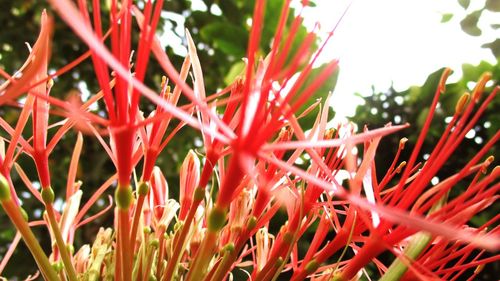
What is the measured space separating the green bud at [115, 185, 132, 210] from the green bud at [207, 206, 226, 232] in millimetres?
46

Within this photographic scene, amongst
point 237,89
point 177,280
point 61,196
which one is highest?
point 237,89

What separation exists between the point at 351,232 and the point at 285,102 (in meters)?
0.12

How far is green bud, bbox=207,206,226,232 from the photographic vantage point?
0.31 meters

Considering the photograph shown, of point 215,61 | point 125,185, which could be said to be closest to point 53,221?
point 125,185

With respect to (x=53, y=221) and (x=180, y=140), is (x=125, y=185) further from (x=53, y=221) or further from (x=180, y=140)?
(x=180, y=140)

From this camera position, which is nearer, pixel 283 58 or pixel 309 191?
pixel 283 58

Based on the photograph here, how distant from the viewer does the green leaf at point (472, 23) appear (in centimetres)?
89

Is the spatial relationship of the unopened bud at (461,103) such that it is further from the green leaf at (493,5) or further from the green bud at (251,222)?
the green leaf at (493,5)

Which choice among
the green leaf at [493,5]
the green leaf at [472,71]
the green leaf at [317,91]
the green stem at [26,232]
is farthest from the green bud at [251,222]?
the green leaf at [472,71]

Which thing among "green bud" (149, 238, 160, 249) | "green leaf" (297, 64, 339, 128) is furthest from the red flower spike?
"green leaf" (297, 64, 339, 128)

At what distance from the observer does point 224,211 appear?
307mm

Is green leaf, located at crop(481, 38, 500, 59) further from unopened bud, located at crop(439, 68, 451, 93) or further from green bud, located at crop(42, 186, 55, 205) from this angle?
green bud, located at crop(42, 186, 55, 205)

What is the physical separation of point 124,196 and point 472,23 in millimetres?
716

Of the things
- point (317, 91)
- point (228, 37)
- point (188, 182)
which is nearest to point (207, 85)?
point (228, 37)
